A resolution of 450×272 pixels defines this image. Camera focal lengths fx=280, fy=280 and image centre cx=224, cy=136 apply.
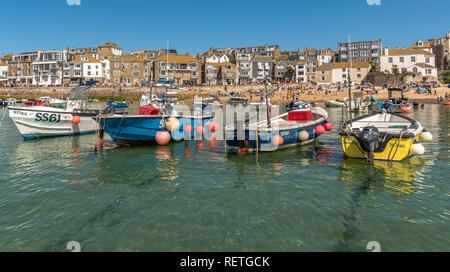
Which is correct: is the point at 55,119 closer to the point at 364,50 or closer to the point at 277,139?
the point at 277,139

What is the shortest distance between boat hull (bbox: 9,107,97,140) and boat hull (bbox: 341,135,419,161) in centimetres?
1696

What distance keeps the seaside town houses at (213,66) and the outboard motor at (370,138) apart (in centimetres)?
7995

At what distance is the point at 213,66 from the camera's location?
101562mm

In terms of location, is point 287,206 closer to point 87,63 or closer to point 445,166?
point 445,166

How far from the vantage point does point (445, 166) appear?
13.2 metres

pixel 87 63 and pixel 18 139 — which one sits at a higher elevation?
pixel 87 63

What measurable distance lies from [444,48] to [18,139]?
422 feet

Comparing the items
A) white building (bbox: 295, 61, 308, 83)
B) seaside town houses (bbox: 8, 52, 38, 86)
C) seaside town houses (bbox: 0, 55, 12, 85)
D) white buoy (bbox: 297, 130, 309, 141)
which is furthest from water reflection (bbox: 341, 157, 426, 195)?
seaside town houses (bbox: 0, 55, 12, 85)

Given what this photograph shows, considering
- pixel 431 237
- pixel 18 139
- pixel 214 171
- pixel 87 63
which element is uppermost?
pixel 87 63

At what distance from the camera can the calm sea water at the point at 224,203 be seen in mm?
6934

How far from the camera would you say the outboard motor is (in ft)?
42.4

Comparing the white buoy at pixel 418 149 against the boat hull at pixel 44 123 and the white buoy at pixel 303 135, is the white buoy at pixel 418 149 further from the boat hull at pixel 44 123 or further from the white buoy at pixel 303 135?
the boat hull at pixel 44 123

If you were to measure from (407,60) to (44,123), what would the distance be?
10427cm

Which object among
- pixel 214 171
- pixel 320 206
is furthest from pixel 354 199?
pixel 214 171
